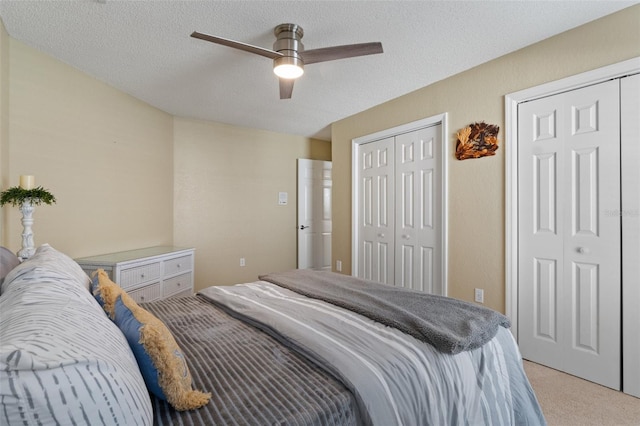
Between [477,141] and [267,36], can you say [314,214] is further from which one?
[267,36]

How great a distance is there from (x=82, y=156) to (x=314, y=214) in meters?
3.29

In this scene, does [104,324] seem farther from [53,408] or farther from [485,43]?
[485,43]

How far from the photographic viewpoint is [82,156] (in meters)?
2.78

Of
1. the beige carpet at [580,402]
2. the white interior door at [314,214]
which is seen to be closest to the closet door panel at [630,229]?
the beige carpet at [580,402]

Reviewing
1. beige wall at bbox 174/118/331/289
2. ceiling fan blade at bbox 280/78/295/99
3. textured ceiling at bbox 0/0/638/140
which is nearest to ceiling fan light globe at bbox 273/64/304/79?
ceiling fan blade at bbox 280/78/295/99

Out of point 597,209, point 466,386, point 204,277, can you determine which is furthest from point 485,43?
point 204,277

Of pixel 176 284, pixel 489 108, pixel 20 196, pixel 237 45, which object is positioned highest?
pixel 237 45

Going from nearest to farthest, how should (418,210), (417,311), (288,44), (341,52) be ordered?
(417,311)
(341,52)
(288,44)
(418,210)

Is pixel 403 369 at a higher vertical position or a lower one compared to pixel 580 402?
higher

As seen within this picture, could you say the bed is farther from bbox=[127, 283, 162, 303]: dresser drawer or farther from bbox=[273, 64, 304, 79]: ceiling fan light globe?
bbox=[273, 64, 304, 79]: ceiling fan light globe

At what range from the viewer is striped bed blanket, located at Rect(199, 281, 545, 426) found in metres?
1.00

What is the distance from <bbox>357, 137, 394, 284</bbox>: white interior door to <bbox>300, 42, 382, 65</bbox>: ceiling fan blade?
176 cm

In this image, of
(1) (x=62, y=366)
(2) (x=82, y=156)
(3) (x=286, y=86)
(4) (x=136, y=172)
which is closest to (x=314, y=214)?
(4) (x=136, y=172)

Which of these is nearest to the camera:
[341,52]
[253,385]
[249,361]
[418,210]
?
[253,385]
